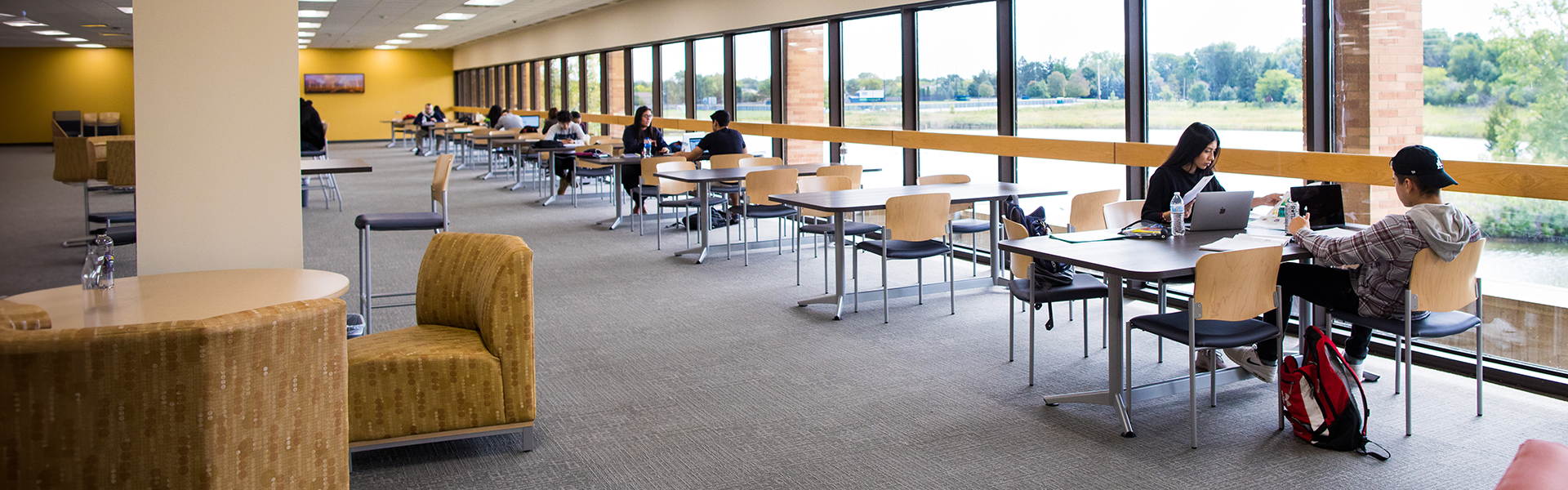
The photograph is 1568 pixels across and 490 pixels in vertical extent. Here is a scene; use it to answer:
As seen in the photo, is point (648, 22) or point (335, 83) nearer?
point (648, 22)

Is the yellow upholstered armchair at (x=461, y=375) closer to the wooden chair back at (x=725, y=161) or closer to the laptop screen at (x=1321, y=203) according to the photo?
the laptop screen at (x=1321, y=203)

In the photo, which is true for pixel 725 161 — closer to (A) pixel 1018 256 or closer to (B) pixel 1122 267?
(A) pixel 1018 256

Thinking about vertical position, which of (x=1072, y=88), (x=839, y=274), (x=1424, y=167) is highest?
(x=1072, y=88)

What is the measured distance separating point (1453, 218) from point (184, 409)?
Result: 374 centimetres

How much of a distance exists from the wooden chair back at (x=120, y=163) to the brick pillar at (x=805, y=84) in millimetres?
5870

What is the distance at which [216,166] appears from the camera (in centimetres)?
344

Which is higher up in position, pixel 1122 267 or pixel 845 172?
pixel 845 172

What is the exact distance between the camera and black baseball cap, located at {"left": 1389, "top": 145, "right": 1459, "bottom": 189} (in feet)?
11.5

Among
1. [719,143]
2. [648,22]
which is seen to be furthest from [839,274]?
[648,22]

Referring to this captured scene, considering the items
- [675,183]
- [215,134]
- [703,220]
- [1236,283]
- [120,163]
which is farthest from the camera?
[675,183]

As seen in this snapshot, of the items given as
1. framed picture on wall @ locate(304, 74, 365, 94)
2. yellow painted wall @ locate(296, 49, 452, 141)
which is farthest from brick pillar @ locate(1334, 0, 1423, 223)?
framed picture on wall @ locate(304, 74, 365, 94)

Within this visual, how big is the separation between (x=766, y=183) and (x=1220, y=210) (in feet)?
11.2

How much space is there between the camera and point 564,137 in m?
12.2

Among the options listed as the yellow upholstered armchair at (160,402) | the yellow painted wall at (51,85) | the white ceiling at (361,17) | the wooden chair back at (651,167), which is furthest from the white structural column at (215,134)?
the yellow painted wall at (51,85)
